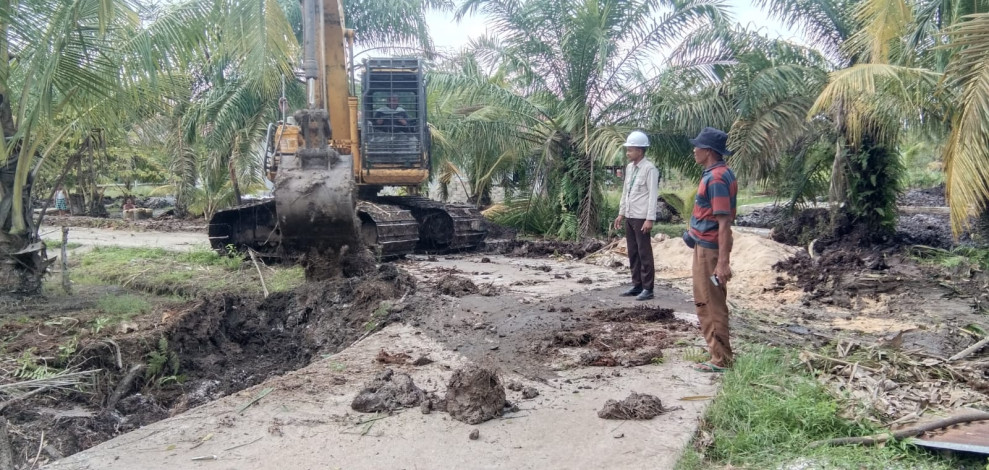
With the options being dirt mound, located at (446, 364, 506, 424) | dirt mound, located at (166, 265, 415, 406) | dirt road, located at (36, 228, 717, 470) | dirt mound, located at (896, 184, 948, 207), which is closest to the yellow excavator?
dirt mound, located at (166, 265, 415, 406)

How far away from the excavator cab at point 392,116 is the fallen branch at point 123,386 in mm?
5827

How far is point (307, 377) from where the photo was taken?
4941 mm

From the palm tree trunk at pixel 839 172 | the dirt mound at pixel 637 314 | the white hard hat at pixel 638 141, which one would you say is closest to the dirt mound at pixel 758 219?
the palm tree trunk at pixel 839 172

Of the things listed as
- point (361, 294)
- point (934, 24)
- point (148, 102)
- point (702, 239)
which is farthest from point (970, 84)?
point (148, 102)

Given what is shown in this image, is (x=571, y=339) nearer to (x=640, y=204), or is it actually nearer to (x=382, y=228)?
(x=640, y=204)

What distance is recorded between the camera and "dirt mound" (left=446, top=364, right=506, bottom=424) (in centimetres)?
402

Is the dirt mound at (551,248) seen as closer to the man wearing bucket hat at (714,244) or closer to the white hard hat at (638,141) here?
the white hard hat at (638,141)

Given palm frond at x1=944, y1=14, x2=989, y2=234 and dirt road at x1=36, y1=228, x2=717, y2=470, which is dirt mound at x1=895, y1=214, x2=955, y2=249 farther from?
dirt road at x1=36, y1=228, x2=717, y2=470

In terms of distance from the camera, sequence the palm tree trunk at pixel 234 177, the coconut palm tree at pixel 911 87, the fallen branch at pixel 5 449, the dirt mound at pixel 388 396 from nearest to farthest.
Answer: the fallen branch at pixel 5 449, the dirt mound at pixel 388 396, the coconut palm tree at pixel 911 87, the palm tree trunk at pixel 234 177

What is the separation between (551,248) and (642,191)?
5844 mm

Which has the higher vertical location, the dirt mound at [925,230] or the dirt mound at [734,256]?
the dirt mound at [925,230]

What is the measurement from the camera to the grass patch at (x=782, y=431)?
3.39 meters

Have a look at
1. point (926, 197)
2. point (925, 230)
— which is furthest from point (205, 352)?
point (926, 197)

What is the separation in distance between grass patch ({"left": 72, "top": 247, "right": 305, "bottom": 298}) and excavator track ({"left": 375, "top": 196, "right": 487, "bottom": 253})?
3.39 metres
